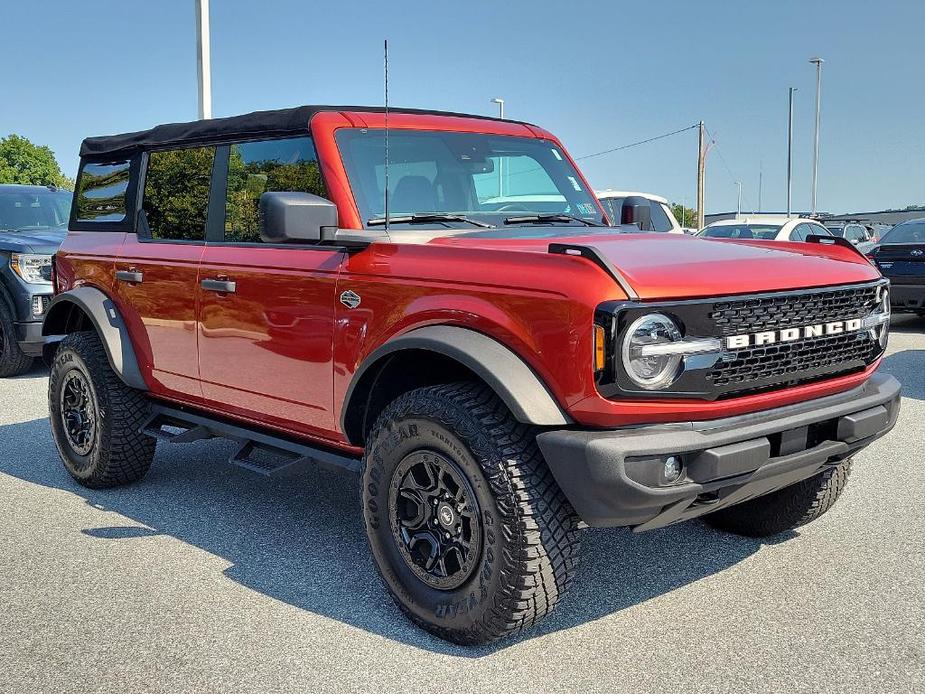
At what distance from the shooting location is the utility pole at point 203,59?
12477 millimetres

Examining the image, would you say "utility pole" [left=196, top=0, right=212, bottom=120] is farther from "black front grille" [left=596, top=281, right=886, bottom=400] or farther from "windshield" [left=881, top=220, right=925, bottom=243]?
"black front grille" [left=596, top=281, right=886, bottom=400]

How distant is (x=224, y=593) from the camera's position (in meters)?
4.03

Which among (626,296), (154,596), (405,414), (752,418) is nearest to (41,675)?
(154,596)

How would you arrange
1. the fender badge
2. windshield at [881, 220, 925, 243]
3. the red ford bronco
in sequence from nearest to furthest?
the red ford bronco
the fender badge
windshield at [881, 220, 925, 243]

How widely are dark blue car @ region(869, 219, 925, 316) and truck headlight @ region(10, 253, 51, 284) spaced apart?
978cm

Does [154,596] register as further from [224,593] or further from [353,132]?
[353,132]

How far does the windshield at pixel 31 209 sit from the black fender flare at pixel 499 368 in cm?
863

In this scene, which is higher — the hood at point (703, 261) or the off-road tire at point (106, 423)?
the hood at point (703, 261)

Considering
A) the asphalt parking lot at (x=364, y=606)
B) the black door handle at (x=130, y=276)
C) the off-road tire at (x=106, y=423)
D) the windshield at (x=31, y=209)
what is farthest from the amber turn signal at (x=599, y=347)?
the windshield at (x=31, y=209)

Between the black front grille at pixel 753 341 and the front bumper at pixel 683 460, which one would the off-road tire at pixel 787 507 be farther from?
the front bumper at pixel 683 460

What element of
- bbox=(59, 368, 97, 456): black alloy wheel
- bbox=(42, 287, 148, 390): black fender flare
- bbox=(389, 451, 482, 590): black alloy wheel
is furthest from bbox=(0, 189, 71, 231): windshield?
bbox=(389, 451, 482, 590): black alloy wheel

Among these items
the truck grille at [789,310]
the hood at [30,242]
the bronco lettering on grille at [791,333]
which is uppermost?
the hood at [30,242]

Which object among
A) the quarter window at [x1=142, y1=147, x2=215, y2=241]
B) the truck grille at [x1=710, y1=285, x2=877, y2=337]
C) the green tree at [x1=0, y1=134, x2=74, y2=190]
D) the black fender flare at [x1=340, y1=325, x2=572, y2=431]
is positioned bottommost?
the black fender flare at [x1=340, y1=325, x2=572, y2=431]

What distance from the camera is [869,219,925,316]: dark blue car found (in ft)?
41.6
